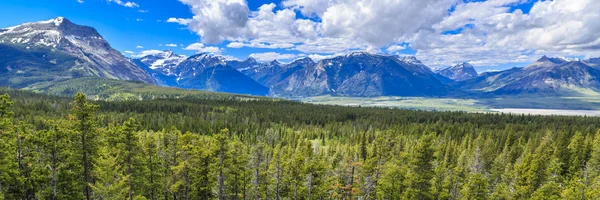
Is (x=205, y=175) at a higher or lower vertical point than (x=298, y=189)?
higher

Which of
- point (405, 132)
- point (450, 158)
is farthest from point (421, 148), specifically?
point (405, 132)

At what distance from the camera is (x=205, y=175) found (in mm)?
44875

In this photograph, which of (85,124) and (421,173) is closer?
(85,124)

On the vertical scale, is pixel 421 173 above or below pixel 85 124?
below

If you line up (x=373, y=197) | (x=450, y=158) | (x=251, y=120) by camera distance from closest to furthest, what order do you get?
(x=373, y=197) < (x=450, y=158) < (x=251, y=120)

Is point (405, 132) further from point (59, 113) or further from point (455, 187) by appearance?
point (59, 113)

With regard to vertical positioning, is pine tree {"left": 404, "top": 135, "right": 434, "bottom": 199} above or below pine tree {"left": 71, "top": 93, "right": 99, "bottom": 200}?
below

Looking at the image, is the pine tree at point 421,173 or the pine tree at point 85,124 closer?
the pine tree at point 85,124

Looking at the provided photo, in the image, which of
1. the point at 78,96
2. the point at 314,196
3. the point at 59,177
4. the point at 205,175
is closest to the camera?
the point at 78,96

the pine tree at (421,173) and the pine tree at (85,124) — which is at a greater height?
the pine tree at (85,124)

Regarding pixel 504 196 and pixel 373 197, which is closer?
pixel 504 196

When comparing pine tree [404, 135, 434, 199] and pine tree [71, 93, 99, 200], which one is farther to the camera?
pine tree [404, 135, 434, 199]

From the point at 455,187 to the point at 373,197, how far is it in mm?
13409

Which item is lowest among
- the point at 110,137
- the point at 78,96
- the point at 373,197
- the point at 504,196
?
the point at 373,197
